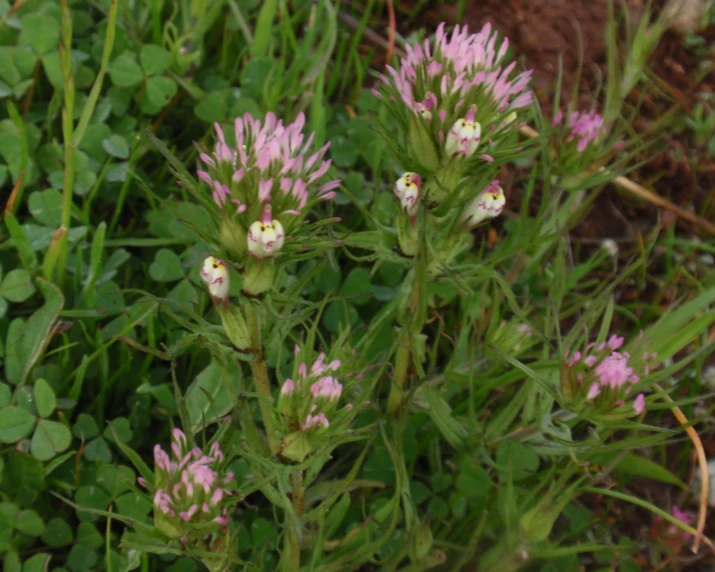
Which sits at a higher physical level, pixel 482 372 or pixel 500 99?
pixel 500 99

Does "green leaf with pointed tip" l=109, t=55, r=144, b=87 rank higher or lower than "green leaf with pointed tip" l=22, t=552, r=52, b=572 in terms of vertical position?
higher

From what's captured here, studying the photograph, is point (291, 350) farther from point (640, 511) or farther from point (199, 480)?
point (640, 511)

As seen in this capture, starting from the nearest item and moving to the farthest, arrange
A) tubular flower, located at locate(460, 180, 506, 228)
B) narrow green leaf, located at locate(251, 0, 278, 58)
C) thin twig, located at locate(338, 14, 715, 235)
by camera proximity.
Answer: tubular flower, located at locate(460, 180, 506, 228), narrow green leaf, located at locate(251, 0, 278, 58), thin twig, located at locate(338, 14, 715, 235)

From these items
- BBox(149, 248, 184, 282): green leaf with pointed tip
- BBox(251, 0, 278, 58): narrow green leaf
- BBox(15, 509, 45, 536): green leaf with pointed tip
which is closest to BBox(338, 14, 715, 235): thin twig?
BBox(251, 0, 278, 58): narrow green leaf

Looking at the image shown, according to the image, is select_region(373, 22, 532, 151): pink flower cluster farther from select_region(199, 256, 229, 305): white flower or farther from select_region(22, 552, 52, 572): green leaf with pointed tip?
select_region(22, 552, 52, 572): green leaf with pointed tip

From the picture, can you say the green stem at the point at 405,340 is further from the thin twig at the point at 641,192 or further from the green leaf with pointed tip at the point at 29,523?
the thin twig at the point at 641,192

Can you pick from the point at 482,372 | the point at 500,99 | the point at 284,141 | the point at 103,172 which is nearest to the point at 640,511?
the point at 482,372
